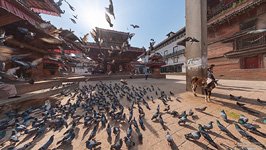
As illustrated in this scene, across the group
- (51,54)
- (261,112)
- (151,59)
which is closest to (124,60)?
(151,59)

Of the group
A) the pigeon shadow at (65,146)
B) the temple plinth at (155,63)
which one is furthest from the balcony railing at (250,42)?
the pigeon shadow at (65,146)

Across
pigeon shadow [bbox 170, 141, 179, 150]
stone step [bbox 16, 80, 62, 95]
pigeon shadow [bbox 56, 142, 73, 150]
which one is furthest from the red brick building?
stone step [bbox 16, 80, 62, 95]

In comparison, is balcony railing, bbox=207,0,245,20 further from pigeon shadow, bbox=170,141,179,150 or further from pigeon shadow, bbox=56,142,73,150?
pigeon shadow, bbox=56,142,73,150

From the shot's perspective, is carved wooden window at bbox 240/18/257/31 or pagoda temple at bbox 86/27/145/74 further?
pagoda temple at bbox 86/27/145/74

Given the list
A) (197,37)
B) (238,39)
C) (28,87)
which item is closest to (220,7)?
(238,39)

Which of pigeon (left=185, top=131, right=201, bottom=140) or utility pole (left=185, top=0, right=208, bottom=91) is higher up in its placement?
utility pole (left=185, top=0, right=208, bottom=91)

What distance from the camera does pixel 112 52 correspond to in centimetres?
1969

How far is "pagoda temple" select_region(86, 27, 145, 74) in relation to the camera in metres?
19.5

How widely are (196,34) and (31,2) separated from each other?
717 inches

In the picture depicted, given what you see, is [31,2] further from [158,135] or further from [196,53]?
Result: [158,135]

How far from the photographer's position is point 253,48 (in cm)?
1276

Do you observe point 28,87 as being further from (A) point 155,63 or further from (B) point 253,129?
(A) point 155,63

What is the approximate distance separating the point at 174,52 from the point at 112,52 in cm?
2362

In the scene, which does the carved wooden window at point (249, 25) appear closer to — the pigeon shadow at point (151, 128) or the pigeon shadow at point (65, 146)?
the pigeon shadow at point (151, 128)
